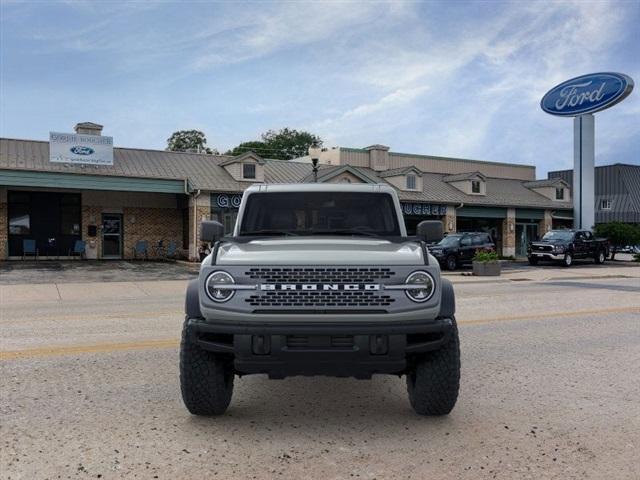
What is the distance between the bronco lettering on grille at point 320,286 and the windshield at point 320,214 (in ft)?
4.40

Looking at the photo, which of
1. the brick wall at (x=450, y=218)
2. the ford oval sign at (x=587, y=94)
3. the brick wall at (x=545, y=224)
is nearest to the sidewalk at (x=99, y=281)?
the brick wall at (x=450, y=218)

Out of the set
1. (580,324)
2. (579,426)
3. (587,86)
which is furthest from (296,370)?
(587,86)

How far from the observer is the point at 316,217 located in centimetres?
564

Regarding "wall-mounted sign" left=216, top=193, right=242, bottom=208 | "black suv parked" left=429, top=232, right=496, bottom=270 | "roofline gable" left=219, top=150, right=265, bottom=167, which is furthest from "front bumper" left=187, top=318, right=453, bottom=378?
"roofline gable" left=219, top=150, right=265, bottom=167

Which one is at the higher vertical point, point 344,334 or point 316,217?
point 316,217

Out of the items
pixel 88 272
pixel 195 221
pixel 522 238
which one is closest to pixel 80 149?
pixel 195 221

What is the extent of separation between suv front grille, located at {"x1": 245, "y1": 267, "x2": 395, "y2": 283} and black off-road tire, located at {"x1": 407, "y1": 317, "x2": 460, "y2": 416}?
749 mm

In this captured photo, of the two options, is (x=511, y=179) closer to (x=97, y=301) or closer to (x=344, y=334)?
(x=97, y=301)

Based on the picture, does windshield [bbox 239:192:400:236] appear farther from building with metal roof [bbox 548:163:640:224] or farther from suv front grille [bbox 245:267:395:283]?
building with metal roof [bbox 548:163:640:224]

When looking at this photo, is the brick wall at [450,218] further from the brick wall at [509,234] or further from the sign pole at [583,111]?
the sign pole at [583,111]

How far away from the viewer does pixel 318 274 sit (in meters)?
4.20

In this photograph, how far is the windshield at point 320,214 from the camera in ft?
18.2

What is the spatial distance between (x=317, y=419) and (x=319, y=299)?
47.8 inches

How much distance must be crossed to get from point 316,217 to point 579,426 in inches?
113
